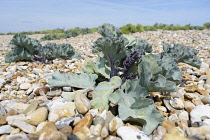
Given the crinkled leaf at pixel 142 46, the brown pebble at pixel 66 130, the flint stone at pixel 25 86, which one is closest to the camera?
the brown pebble at pixel 66 130

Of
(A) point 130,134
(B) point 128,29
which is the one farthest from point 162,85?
(B) point 128,29

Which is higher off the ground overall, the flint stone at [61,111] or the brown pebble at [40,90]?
the brown pebble at [40,90]

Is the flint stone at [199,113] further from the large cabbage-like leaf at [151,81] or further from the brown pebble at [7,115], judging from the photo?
the brown pebble at [7,115]

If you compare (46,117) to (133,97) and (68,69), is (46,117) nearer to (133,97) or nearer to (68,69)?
(133,97)

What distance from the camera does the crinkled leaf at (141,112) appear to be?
4.91 ft

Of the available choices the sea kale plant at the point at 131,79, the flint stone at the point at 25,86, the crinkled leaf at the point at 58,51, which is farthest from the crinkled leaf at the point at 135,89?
the crinkled leaf at the point at 58,51

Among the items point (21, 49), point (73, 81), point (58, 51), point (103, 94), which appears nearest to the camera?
point (103, 94)

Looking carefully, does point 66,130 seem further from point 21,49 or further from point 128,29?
point 128,29

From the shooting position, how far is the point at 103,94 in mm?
1871

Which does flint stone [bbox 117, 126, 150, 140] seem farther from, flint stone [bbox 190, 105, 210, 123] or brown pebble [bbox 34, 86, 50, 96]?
brown pebble [bbox 34, 86, 50, 96]

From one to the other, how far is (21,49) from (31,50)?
21 centimetres

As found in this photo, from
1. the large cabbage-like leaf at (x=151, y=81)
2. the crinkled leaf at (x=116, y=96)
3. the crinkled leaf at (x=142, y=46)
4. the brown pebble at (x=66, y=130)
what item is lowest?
the brown pebble at (x=66, y=130)

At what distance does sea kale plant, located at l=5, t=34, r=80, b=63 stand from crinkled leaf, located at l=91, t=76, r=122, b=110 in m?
2.42

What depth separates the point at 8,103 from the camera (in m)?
2.03
